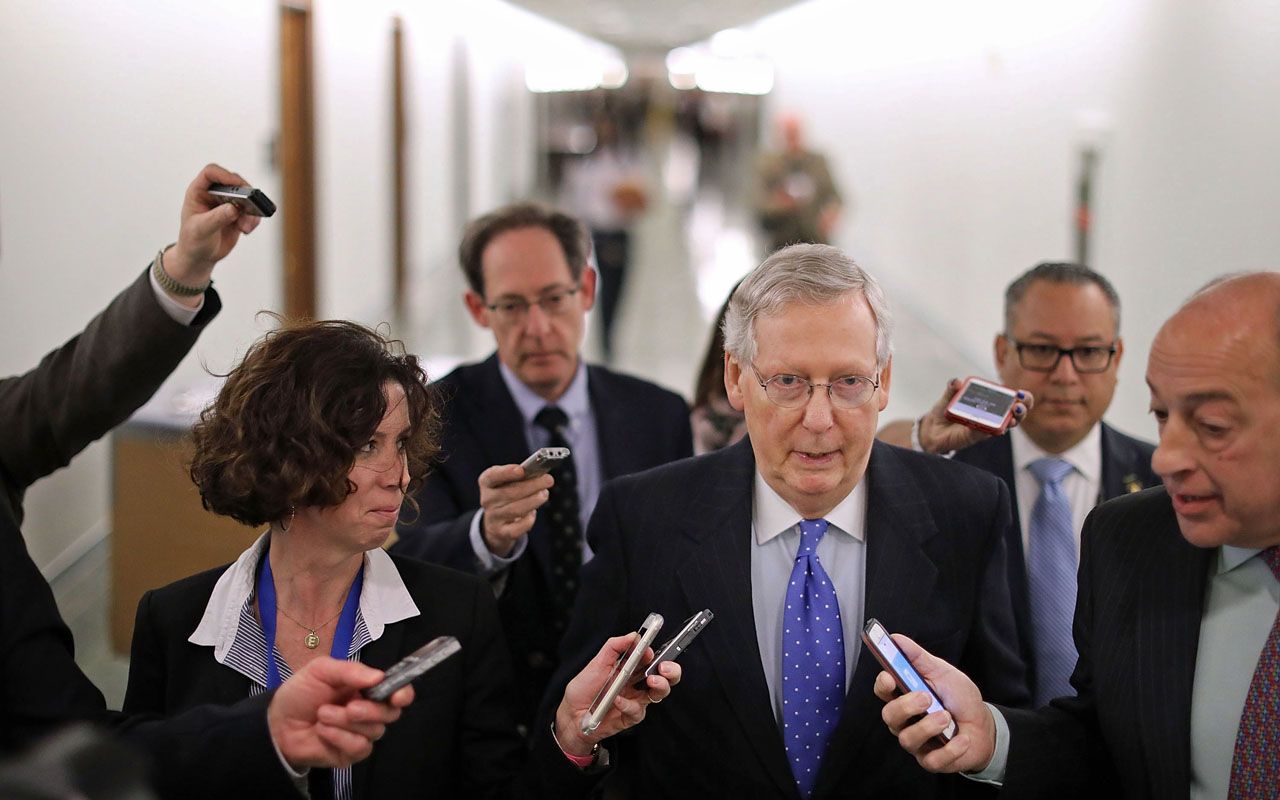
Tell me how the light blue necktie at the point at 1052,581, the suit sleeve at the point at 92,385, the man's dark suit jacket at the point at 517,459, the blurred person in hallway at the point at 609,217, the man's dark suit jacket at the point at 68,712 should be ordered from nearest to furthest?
1. the man's dark suit jacket at the point at 68,712
2. the suit sleeve at the point at 92,385
3. the light blue necktie at the point at 1052,581
4. the man's dark suit jacket at the point at 517,459
5. the blurred person in hallway at the point at 609,217

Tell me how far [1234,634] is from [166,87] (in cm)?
580

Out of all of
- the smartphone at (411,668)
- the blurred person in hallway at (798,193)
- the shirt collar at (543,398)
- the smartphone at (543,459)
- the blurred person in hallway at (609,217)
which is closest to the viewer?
the smartphone at (411,668)

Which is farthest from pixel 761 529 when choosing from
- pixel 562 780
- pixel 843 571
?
pixel 562 780

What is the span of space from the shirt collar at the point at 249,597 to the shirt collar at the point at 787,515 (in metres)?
0.66

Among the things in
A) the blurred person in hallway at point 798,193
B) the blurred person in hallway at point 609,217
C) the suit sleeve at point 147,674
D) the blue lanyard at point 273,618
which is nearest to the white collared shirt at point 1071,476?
the blue lanyard at point 273,618

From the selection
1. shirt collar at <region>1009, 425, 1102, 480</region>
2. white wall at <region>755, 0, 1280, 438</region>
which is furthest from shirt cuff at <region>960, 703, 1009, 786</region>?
white wall at <region>755, 0, 1280, 438</region>

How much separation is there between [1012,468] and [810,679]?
1041mm

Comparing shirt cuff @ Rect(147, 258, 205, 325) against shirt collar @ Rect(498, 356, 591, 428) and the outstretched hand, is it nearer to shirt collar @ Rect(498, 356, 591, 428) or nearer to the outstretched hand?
shirt collar @ Rect(498, 356, 591, 428)

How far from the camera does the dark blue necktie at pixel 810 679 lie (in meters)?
2.16

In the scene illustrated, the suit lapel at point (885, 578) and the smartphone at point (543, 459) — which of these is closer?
the suit lapel at point (885, 578)

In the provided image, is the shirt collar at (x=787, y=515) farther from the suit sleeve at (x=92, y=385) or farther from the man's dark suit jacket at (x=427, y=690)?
the suit sleeve at (x=92, y=385)

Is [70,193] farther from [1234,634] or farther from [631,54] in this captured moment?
[631,54]

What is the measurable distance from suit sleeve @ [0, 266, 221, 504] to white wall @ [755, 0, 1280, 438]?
4.54 metres

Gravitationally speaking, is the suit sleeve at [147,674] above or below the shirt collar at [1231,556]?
below
